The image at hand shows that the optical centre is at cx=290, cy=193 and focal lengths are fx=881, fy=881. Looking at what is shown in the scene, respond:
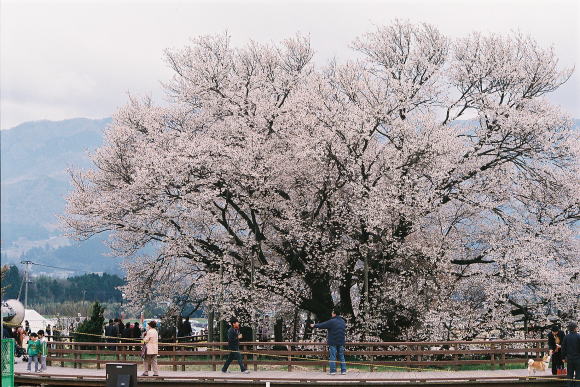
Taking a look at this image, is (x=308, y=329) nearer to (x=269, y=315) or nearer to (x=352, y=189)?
(x=269, y=315)

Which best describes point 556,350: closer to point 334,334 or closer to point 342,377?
point 342,377

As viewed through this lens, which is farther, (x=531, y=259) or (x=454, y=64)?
(x=454, y=64)

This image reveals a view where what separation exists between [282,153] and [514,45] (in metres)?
13.3

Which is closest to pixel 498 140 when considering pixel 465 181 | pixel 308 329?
pixel 465 181

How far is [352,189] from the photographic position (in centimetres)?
4181

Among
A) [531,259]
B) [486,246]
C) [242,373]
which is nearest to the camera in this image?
[242,373]

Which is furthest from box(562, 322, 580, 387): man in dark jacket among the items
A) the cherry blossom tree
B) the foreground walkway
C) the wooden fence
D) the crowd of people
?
the cherry blossom tree

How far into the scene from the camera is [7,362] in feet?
82.1

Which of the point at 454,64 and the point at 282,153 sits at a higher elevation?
the point at 454,64

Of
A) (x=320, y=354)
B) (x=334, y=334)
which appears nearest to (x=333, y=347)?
(x=334, y=334)

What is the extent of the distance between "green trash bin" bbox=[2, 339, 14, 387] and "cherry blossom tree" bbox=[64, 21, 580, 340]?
18764 millimetres

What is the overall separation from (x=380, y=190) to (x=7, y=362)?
20274 millimetres

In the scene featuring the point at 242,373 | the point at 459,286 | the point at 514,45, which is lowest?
the point at 242,373

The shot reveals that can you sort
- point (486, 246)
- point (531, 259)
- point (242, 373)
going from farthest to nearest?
point (486, 246), point (531, 259), point (242, 373)
